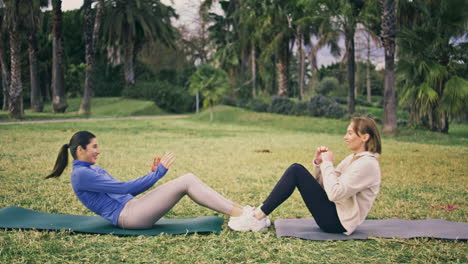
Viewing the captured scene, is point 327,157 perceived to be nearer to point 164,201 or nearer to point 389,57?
point 164,201

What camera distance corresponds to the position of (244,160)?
1016 cm

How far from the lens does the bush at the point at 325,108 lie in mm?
23094

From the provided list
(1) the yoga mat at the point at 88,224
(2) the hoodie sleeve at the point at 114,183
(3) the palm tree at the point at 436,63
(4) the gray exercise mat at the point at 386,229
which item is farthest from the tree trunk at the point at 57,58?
(4) the gray exercise mat at the point at 386,229

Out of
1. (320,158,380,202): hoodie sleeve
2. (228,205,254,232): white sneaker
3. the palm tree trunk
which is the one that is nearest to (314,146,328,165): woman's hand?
(320,158,380,202): hoodie sleeve

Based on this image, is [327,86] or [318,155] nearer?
[318,155]

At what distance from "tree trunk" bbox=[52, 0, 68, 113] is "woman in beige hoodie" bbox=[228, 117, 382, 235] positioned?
968 inches

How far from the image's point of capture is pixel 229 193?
21.7 ft

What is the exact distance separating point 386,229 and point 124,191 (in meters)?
2.60

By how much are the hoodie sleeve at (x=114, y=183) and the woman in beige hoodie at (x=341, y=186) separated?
37.2 inches

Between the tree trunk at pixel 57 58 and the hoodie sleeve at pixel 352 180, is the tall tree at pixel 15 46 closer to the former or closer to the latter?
the tree trunk at pixel 57 58

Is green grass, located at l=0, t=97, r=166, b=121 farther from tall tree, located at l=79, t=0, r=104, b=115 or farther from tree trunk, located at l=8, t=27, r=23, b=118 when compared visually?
tree trunk, located at l=8, t=27, r=23, b=118

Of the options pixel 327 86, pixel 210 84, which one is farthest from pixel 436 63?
pixel 327 86

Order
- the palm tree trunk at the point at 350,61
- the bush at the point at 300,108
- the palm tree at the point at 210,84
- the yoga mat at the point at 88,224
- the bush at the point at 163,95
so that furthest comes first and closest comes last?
the bush at the point at 163,95, the palm tree at the point at 210,84, the bush at the point at 300,108, the palm tree trunk at the point at 350,61, the yoga mat at the point at 88,224

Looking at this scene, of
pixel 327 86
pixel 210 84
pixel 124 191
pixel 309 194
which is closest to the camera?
pixel 124 191
